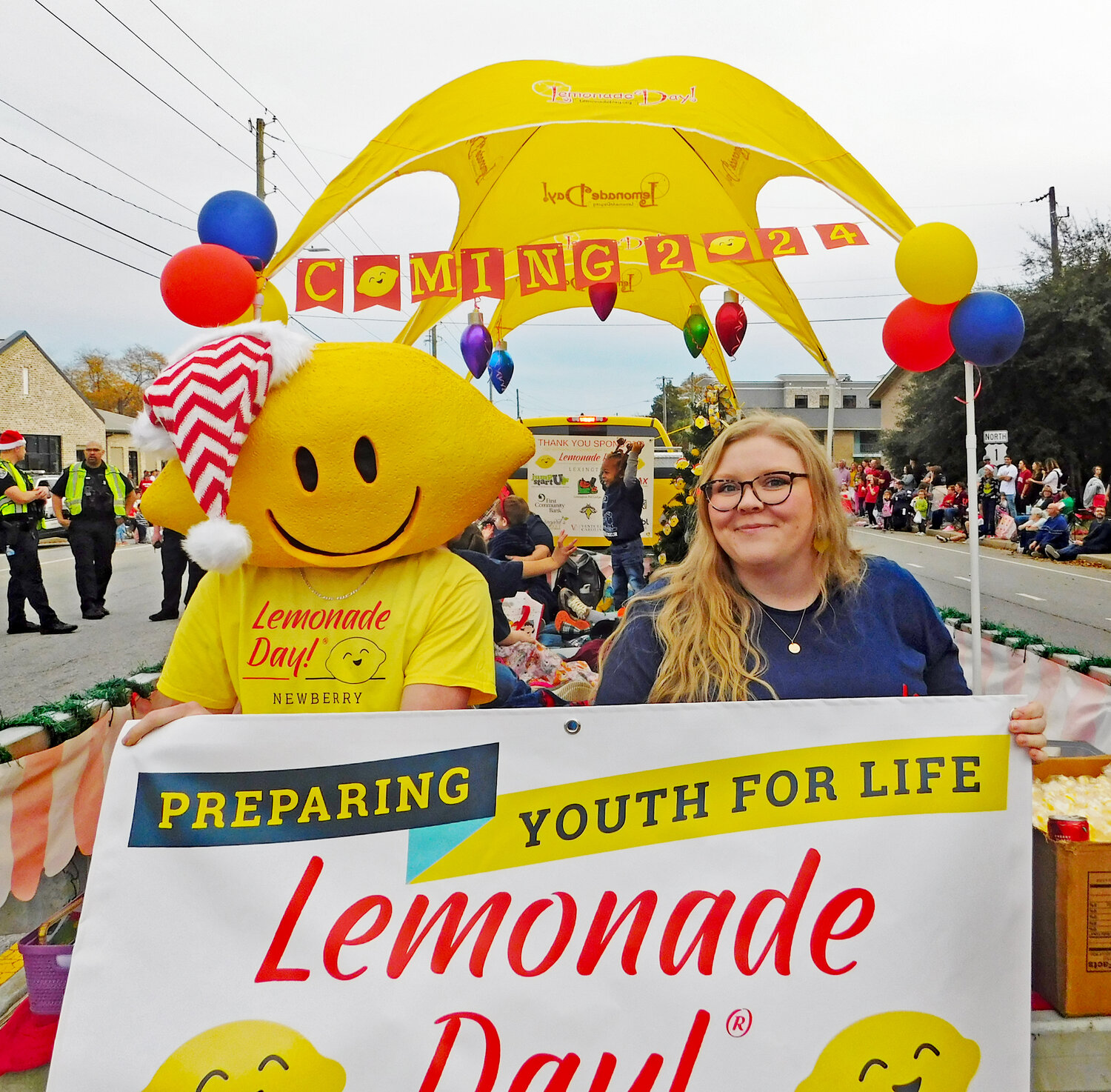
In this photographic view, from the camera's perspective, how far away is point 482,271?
4648 millimetres

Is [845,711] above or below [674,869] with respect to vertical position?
above

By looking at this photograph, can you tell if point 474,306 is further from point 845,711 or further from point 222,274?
point 845,711

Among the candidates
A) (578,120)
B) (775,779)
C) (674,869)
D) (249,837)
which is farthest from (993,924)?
(578,120)

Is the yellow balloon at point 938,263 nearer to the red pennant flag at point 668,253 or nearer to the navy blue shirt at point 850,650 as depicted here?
the red pennant flag at point 668,253

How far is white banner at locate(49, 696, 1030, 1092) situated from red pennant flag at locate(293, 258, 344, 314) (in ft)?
9.43

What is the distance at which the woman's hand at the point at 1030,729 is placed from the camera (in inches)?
77.9

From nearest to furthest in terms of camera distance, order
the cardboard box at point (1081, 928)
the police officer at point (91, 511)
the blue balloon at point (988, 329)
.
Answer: the cardboard box at point (1081, 928), the blue balloon at point (988, 329), the police officer at point (91, 511)

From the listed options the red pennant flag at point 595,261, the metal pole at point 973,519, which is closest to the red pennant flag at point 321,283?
the red pennant flag at point 595,261

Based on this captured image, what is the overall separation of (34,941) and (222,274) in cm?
208

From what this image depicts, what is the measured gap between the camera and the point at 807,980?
182 centimetres

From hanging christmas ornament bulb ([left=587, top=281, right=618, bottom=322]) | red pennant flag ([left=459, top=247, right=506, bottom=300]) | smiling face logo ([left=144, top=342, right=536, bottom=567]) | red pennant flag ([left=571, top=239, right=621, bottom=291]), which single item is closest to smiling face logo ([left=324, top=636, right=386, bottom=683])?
smiling face logo ([left=144, top=342, right=536, bottom=567])

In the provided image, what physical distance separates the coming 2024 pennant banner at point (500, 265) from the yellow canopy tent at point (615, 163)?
23 centimetres

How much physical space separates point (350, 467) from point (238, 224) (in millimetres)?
1708

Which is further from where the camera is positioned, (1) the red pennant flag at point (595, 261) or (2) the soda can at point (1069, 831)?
(1) the red pennant flag at point (595, 261)
